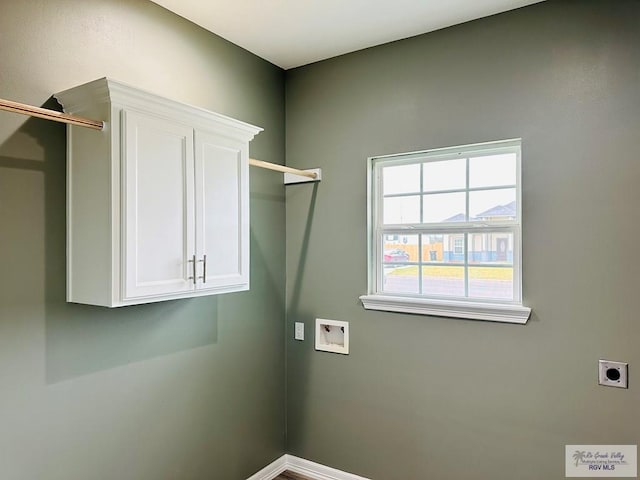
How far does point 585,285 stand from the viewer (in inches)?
77.9

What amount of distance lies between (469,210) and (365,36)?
1.19 meters

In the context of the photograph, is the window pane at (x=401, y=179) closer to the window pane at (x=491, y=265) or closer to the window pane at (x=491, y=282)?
the window pane at (x=491, y=265)

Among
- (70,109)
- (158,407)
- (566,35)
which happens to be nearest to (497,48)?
(566,35)

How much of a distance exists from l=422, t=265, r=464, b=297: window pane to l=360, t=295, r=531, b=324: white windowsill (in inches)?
3.1

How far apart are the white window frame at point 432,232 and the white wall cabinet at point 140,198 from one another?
1023 mm

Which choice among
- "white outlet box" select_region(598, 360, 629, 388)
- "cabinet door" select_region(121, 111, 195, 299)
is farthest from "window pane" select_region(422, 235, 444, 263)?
"cabinet door" select_region(121, 111, 195, 299)

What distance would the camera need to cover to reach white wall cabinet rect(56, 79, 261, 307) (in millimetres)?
1596

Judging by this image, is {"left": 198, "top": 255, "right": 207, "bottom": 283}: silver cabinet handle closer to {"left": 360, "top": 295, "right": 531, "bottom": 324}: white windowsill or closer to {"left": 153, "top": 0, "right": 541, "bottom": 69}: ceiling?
{"left": 360, "top": 295, "right": 531, "bottom": 324}: white windowsill

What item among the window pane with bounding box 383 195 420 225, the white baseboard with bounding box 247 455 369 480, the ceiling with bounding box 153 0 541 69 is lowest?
the white baseboard with bounding box 247 455 369 480

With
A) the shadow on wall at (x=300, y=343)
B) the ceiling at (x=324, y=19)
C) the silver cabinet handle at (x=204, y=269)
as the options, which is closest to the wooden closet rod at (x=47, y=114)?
the silver cabinet handle at (x=204, y=269)

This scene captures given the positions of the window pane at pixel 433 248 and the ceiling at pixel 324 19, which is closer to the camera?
the ceiling at pixel 324 19

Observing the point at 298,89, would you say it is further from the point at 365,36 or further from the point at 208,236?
the point at 208,236

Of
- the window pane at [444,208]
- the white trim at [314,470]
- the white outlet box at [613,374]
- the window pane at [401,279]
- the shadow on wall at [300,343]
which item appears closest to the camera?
the white outlet box at [613,374]

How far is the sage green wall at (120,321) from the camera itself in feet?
5.24
